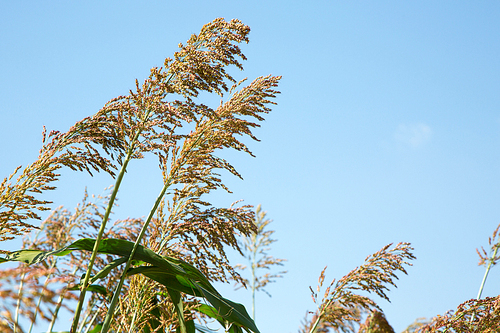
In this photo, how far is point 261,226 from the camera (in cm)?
709

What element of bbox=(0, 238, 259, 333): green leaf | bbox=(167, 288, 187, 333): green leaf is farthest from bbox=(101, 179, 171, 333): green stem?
bbox=(167, 288, 187, 333): green leaf

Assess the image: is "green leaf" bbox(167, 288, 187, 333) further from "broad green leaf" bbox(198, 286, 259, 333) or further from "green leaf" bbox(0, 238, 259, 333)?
"broad green leaf" bbox(198, 286, 259, 333)

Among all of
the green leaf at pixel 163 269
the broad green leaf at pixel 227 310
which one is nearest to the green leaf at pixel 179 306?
the green leaf at pixel 163 269

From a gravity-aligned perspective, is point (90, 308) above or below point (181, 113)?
below

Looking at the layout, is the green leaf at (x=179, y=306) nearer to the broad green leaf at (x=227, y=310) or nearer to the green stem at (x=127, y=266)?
the broad green leaf at (x=227, y=310)

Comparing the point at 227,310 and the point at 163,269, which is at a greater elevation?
the point at 163,269

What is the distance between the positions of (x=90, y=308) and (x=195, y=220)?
135cm

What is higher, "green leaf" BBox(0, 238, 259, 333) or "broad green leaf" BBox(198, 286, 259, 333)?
"green leaf" BBox(0, 238, 259, 333)

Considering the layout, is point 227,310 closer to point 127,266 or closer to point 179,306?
point 179,306

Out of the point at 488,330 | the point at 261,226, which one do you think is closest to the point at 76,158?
the point at 488,330

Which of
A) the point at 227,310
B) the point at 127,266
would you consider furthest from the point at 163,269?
the point at 227,310

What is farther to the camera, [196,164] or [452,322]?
[452,322]

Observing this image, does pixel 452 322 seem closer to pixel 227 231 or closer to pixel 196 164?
pixel 227 231

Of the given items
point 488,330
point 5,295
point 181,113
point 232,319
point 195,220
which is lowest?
point 5,295
